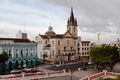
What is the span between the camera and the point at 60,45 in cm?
7900

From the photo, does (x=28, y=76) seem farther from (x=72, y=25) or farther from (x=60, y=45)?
(x=72, y=25)

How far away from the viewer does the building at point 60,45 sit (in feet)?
256

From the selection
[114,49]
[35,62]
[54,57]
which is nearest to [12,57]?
[35,62]

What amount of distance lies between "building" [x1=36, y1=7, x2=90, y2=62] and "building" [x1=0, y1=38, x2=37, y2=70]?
13.9 metres

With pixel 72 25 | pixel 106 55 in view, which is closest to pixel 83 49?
pixel 72 25

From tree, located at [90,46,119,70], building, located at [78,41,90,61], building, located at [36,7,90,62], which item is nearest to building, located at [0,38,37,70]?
building, located at [36,7,90,62]

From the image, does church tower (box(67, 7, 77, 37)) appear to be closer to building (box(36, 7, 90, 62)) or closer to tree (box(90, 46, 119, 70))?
building (box(36, 7, 90, 62))

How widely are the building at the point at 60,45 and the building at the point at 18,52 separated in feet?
45.6

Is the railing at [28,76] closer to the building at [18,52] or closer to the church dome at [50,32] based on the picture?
the building at [18,52]

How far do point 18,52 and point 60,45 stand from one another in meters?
20.9

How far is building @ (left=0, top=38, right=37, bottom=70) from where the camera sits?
58631 millimetres

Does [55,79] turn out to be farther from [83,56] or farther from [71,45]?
[83,56]

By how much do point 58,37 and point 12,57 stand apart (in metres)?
22.8

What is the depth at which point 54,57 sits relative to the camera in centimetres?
7712
